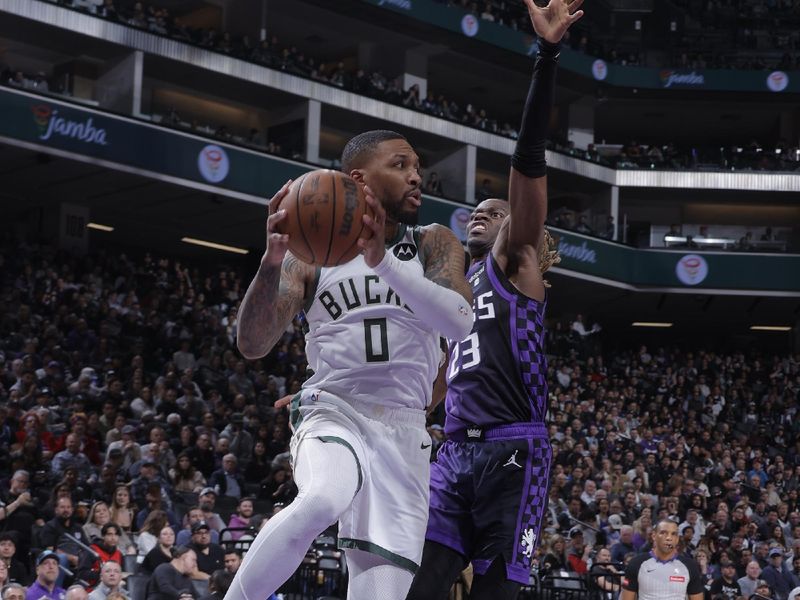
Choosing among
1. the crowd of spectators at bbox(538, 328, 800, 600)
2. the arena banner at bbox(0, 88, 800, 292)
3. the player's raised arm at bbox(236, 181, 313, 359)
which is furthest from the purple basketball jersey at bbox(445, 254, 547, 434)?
the arena banner at bbox(0, 88, 800, 292)

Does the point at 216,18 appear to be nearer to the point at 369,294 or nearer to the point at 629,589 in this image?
the point at 629,589

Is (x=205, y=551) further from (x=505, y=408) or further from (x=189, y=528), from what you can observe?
(x=505, y=408)

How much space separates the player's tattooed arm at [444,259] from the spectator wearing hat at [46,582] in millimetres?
7300

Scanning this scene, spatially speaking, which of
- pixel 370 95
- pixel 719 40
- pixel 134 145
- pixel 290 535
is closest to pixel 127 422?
pixel 134 145

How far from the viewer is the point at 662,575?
11812 mm

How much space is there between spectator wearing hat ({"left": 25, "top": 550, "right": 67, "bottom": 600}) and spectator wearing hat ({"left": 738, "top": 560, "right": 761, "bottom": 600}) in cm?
1046

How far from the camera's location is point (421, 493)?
4.79 metres

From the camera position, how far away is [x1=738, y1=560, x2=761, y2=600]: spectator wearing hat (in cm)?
1722

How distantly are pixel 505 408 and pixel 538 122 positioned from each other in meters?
1.38

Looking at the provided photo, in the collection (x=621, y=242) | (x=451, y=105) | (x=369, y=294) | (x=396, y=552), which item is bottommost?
(x=396, y=552)

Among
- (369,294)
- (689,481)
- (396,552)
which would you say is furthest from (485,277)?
(689,481)

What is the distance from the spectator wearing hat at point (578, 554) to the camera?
16.2m

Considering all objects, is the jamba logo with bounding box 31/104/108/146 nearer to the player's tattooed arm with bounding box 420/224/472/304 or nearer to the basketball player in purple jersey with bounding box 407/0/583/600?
the basketball player in purple jersey with bounding box 407/0/583/600

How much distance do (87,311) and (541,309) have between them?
56.3 ft
